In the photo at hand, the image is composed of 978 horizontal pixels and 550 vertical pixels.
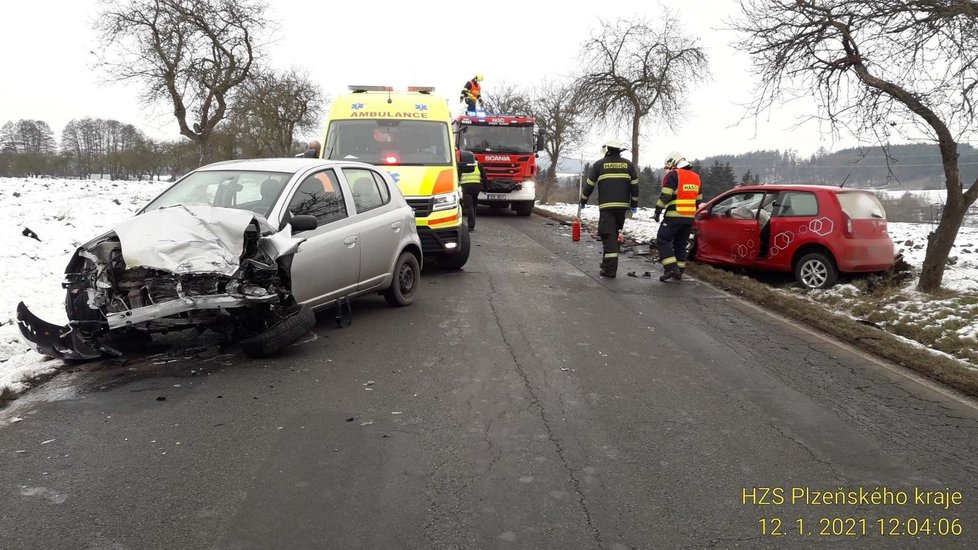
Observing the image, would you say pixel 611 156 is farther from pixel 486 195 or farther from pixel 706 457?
pixel 486 195

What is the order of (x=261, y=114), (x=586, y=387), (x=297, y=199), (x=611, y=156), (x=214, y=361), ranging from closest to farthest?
(x=586, y=387)
(x=214, y=361)
(x=297, y=199)
(x=611, y=156)
(x=261, y=114)

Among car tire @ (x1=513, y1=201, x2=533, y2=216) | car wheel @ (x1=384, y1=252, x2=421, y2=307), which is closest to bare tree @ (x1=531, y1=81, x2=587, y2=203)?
car tire @ (x1=513, y1=201, x2=533, y2=216)

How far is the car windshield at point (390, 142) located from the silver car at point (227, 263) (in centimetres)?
306

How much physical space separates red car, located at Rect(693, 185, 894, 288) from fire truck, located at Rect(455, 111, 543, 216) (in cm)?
1087

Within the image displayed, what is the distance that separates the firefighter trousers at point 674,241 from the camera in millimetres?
9797

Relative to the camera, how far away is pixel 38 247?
930cm

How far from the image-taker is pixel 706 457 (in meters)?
3.67

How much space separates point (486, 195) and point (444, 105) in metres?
10.3

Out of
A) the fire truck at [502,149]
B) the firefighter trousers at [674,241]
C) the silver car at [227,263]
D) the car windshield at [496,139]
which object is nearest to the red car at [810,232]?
the firefighter trousers at [674,241]

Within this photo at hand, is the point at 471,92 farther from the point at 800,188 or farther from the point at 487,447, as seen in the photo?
the point at 487,447

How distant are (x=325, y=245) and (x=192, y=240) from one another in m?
1.31

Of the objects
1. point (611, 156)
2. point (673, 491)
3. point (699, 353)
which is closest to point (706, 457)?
point (673, 491)

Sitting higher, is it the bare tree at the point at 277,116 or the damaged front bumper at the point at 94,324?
the bare tree at the point at 277,116

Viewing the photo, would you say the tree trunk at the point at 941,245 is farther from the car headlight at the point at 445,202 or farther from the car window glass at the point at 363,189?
the car window glass at the point at 363,189
